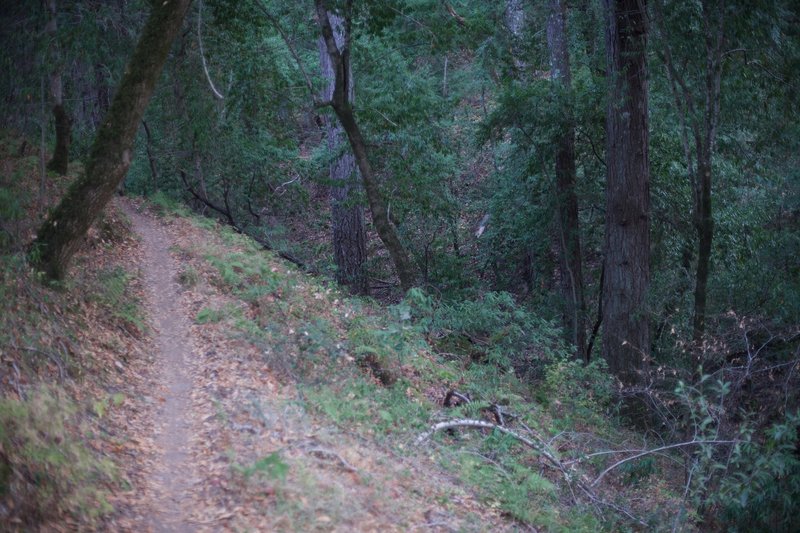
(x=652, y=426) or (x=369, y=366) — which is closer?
(x=369, y=366)

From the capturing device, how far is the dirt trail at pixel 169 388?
19.0 ft

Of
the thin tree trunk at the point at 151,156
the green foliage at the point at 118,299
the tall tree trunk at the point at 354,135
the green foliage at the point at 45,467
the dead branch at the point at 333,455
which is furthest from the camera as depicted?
the thin tree trunk at the point at 151,156

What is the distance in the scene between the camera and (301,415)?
7547mm

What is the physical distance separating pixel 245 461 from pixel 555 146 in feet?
38.6

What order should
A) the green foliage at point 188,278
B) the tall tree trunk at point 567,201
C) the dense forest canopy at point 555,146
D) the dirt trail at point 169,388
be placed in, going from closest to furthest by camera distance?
the dirt trail at point 169,388, the dense forest canopy at point 555,146, the green foliage at point 188,278, the tall tree trunk at point 567,201

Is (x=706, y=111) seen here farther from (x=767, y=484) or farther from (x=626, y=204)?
(x=767, y=484)

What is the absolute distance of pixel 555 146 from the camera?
16.0 m

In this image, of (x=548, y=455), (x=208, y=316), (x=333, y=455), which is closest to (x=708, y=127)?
(x=548, y=455)

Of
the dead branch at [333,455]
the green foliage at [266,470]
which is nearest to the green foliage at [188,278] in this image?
the dead branch at [333,455]

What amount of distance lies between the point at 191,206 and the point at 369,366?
1283 centimetres

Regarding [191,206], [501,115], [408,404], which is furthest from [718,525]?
[191,206]

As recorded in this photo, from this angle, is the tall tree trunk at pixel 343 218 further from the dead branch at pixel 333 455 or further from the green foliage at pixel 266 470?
the green foliage at pixel 266 470

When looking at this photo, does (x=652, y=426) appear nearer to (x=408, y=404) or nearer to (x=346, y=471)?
(x=408, y=404)

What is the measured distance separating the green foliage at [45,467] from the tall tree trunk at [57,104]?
8448 millimetres
